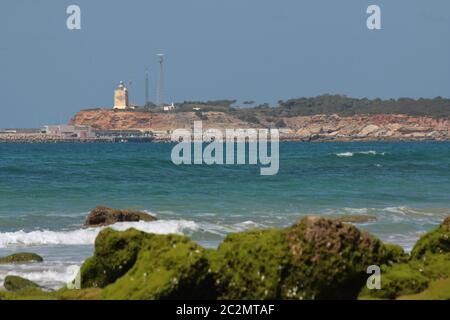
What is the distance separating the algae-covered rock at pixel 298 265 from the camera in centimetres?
921

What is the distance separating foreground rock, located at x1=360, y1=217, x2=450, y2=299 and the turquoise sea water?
5117 mm

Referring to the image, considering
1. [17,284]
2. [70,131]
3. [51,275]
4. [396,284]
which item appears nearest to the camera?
[396,284]

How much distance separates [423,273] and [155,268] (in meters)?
3.28

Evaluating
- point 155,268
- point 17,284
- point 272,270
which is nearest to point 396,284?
point 272,270

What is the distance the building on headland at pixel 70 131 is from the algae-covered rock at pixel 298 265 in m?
170

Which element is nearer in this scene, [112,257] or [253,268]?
[253,268]

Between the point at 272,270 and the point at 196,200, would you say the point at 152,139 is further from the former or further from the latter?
the point at 272,270

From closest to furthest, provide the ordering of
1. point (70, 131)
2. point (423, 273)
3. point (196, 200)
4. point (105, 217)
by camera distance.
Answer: point (423, 273) → point (105, 217) → point (196, 200) → point (70, 131)

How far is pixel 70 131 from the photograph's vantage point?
184875 millimetres

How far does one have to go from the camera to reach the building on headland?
180 metres

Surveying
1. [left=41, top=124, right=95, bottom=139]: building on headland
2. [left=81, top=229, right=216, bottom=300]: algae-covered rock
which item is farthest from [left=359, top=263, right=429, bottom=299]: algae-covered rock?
[left=41, top=124, right=95, bottom=139]: building on headland

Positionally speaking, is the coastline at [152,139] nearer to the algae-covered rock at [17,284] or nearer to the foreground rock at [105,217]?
the foreground rock at [105,217]

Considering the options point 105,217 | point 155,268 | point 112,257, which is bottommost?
point 105,217

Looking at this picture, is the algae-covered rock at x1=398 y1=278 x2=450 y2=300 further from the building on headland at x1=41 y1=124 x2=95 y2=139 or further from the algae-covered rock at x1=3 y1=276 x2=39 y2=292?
the building on headland at x1=41 y1=124 x2=95 y2=139
